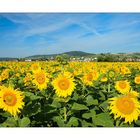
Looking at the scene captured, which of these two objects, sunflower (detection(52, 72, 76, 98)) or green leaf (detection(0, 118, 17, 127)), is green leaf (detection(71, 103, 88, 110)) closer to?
sunflower (detection(52, 72, 76, 98))

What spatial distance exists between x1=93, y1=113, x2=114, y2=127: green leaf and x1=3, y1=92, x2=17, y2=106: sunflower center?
539mm

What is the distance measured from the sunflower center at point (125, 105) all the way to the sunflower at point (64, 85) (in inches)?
21.8

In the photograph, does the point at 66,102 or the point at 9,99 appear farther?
the point at 66,102

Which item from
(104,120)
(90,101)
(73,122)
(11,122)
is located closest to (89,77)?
(90,101)

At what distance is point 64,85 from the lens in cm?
287

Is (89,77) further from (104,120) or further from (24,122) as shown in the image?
(24,122)

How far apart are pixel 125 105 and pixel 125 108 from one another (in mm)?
19

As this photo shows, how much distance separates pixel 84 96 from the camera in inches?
118

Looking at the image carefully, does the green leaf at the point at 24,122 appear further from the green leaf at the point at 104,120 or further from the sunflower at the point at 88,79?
the sunflower at the point at 88,79

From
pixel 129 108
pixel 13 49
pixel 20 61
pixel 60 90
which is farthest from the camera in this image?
pixel 20 61
